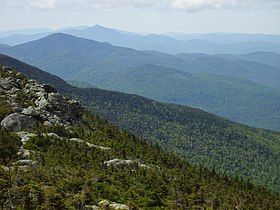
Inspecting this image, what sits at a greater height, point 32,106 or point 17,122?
point 32,106

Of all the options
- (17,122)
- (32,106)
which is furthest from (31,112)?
(32,106)

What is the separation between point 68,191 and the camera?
42.0 meters

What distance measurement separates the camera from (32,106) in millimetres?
74250

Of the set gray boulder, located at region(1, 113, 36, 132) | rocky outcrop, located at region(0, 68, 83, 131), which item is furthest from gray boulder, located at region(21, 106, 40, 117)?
gray boulder, located at region(1, 113, 36, 132)

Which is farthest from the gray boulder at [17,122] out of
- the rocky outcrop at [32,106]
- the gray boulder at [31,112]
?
the gray boulder at [31,112]

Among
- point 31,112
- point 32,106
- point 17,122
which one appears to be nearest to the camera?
point 17,122

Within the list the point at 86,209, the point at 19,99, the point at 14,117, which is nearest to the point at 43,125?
the point at 14,117

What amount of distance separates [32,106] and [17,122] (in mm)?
11302

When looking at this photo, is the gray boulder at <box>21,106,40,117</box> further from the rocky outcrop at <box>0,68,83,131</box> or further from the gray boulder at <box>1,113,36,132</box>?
the gray boulder at <box>1,113,36,132</box>

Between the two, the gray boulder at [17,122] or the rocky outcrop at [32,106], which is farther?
the rocky outcrop at [32,106]

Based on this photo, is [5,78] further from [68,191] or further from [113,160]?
[68,191]

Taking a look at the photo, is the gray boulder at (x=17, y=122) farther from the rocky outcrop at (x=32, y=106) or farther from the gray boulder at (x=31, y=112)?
the gray boulder at (x=31, y=112)

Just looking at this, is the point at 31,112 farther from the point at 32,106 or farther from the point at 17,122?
the point at 32,106

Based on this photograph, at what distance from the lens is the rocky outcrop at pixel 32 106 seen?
212 feet
